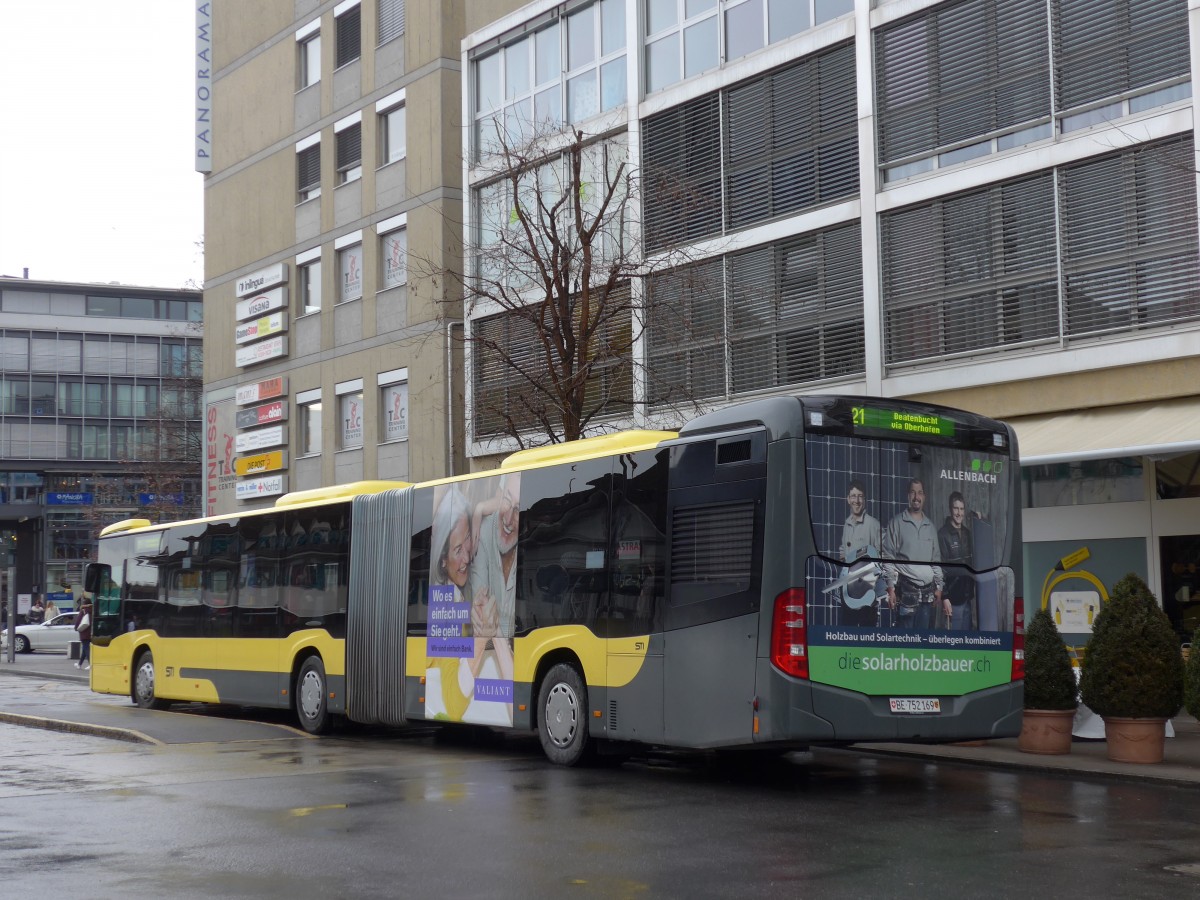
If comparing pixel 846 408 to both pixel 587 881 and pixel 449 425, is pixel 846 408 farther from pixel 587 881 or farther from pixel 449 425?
pixel 449 425

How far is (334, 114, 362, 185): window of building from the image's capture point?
1414 inches

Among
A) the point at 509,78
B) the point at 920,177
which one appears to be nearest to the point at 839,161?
the point at 920,177

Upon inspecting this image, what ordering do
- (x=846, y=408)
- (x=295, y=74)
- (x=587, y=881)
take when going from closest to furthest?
(x=587, y=881)
(x=846, y=408)
(x=295, y=74)

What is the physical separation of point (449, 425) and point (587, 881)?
24322 mm

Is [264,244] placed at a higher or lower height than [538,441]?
higher

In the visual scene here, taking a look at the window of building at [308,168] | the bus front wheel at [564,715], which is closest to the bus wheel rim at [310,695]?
the bus front wheel at [564,715]

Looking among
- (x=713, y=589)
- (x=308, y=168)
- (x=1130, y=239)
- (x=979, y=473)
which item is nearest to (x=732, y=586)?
(x=713, y=589)

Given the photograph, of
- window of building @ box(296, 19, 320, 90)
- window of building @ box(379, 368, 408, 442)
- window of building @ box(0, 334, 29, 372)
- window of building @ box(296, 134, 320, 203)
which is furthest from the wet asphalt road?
window of building @ box(0, 334, 29, 372)

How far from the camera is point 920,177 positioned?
21.8 metres

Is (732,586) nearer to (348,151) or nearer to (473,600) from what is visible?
(473,600)

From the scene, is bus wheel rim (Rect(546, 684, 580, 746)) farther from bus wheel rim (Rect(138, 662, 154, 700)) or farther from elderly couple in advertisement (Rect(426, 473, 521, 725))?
bus wheel rim (Rect(138, 662, 154, 700))

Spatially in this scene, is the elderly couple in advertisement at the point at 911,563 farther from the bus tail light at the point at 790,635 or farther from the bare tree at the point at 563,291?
the bare tree at the point at 563,291

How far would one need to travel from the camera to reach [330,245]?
36375mm

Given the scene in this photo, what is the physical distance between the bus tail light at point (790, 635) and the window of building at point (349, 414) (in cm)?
2446
